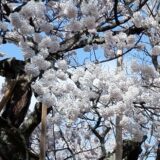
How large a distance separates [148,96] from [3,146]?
1721 millimetres

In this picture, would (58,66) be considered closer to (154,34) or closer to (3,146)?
(3,146)

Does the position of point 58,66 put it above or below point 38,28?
below

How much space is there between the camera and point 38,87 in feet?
13.0

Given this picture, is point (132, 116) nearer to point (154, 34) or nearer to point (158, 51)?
point (158, 51)

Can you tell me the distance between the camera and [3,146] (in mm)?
4512

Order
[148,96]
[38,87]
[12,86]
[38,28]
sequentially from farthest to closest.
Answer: [12,86] → [148,96] → [38,28] → [38,87]

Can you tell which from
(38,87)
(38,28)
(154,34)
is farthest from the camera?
(154,34)

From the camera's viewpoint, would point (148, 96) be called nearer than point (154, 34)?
Yes

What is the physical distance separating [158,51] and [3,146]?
237 centimetres

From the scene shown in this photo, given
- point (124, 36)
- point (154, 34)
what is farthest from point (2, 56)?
point (154, 34)

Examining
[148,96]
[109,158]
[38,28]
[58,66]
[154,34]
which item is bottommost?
[109,158]

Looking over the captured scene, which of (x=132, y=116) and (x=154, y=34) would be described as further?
(x=154, y=34)

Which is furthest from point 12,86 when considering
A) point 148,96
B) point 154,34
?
point 154,34

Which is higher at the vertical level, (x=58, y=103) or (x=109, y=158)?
(x=58, y=103)
